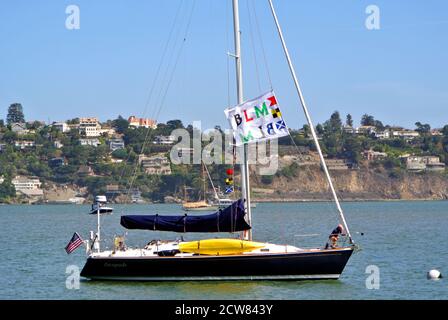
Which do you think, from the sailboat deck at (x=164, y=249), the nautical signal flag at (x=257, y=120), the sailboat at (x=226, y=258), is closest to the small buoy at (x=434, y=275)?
the sailboat at (x=226, y=258)

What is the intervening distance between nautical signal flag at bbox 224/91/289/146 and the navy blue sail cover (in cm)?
198

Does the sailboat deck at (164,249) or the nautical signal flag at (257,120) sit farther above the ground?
the nautical signal flag at (257,120)

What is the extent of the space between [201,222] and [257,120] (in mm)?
3525

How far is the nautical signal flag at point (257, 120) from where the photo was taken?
1080 inches

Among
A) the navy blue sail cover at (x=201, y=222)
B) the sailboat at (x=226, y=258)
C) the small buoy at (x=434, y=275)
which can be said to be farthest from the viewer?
the small buoy at (x=434, y=275)

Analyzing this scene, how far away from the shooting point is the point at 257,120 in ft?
90.6

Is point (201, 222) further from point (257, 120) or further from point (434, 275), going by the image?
point (434, 275)

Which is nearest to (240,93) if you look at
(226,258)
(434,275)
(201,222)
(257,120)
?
(257,120)

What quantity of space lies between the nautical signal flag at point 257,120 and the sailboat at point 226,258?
475 mm

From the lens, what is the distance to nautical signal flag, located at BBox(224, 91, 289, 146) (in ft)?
90.0

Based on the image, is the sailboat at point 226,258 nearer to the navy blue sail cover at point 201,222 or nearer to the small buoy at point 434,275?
the navy blue sail cover at point 201,222
